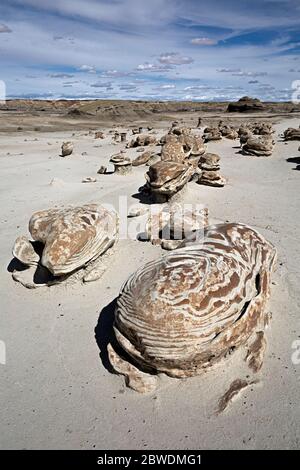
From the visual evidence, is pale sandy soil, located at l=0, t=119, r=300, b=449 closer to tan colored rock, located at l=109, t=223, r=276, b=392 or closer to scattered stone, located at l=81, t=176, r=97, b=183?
tan colored rock, located at l=109, t=223, r=276, b=392

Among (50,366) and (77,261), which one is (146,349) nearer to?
(50,366)

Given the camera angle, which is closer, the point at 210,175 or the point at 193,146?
the point at 210,175

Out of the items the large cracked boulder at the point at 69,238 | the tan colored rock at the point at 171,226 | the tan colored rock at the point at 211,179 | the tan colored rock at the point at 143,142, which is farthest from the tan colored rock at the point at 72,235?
the tan colored rock at the point at 143,142

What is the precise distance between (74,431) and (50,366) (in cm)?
77

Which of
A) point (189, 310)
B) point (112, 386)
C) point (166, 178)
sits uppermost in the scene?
point (166, 178)

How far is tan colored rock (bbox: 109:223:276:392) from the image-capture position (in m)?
2.71

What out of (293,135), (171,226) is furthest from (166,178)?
(293,135)

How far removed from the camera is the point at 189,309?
2.76m

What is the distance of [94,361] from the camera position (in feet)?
10.8

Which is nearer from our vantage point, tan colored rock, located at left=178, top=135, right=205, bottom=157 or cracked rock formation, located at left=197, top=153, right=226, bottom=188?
cracked rock formation, located at left=197, top=153, right=226, bottom=188

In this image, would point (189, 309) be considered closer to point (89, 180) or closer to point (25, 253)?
point (25, 253)

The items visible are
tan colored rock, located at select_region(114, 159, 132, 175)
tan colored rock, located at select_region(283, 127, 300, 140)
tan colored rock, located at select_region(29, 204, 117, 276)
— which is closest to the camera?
tan colored rock, located at select_region(29, 204, 117, 276)

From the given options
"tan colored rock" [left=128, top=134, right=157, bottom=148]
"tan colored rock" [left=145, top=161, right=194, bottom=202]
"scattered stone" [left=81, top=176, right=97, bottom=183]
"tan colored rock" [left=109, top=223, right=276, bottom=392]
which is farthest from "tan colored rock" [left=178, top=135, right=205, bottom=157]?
"tan colored rock" [left=109, top=223, right=276, bottom=392]

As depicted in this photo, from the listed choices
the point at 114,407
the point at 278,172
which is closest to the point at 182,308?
the point at 114,407
